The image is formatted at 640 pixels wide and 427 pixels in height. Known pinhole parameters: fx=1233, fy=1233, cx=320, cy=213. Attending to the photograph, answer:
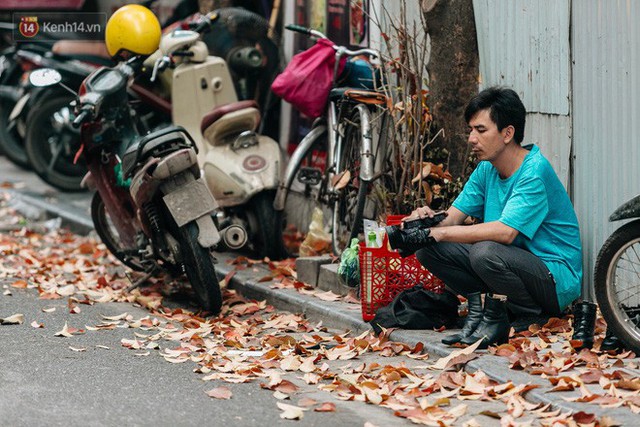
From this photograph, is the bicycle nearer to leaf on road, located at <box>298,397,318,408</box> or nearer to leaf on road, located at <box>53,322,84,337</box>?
leaf on road, located at <box>53,322,84,337</box>

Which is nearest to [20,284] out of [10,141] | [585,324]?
[585,324]

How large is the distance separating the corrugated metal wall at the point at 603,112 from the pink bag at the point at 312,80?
93.3 inches

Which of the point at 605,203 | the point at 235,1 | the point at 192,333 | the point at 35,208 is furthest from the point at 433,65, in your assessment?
the point at 35,208

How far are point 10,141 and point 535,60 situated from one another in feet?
27.8

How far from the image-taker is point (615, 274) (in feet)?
19.7

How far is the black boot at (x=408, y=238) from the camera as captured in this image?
6.38 m

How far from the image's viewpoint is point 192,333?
7.09 metres

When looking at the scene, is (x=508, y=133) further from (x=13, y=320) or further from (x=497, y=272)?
(x=13, y=320)

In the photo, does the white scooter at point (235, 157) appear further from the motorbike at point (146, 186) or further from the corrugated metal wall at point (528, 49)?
the corrugated metal wall at point (528, 49)

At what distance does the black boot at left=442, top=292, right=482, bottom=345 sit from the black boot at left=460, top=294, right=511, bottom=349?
0.04m

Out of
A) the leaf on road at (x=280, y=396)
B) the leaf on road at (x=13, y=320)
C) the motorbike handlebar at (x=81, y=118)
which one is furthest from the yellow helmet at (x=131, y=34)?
the leaf on road at (x=280, y=396)

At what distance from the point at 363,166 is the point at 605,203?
1835mm

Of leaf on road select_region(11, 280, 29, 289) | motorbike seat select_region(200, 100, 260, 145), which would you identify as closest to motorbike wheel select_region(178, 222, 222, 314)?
leaf on road select_region(11, 280, 29, 289)

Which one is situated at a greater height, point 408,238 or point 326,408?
point 408,238
